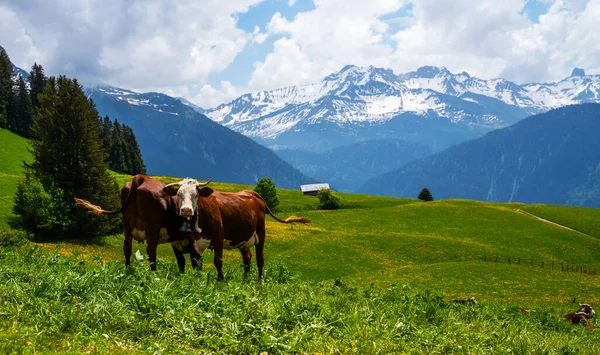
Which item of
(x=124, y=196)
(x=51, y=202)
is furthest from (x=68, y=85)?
(x=124, y=196)

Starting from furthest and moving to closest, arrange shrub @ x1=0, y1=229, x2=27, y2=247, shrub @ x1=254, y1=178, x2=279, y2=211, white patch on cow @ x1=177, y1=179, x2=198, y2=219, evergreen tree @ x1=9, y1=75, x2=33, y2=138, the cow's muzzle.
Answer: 1. evergreen tree @ x1=9, y1=75, x2=33, y2=138
2. shrub @ x1=254, y1=178, x2=279, y2=211
3. shrub @ x1=0, y1=229, x2=27, y2=247
4. white patch on cow @ x1=177, y1=179, x2=198, y2=219
5. the cow's muzzle

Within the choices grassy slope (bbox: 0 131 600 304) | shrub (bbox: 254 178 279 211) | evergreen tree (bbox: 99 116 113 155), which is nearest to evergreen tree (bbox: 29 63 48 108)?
evergreen tree (bbox: 99 116 113 155)

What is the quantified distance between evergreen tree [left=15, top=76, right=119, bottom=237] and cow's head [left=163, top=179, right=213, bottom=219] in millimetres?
31659

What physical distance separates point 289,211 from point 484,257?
3980cm

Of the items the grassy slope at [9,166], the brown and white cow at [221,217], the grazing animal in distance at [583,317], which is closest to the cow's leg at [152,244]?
the brown and white cow at [221,217]

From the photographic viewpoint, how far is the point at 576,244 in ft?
195

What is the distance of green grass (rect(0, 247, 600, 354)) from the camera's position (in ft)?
18.9

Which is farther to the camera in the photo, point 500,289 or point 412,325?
point 500,289

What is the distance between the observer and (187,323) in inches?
251

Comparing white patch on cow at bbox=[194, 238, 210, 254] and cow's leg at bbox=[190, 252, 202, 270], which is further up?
white patch on cow at bbox=[194, 238, 210, 254]

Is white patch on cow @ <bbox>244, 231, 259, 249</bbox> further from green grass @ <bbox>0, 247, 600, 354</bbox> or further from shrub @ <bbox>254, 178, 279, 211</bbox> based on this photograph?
shrub @ <bbox>254, 178, 279, 211</bbox>

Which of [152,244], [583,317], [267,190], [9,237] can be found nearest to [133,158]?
[267,190]

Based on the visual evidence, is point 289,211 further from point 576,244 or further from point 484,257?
point 576,244

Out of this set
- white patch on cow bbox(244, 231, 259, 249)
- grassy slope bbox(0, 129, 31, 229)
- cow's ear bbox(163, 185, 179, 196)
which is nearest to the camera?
cow's ear bbox(163, 185, 179, 196)
